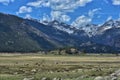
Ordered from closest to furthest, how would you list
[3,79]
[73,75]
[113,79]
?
[113,79]
[3,79]
[73,75]

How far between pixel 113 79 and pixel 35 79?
20832 mm

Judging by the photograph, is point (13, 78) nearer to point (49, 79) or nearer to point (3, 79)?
point (3, 79)

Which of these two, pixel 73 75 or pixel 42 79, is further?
pixel 73 75

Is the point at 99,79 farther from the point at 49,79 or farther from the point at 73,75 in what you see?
the point at 73,75

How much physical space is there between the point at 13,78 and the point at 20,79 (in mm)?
1583

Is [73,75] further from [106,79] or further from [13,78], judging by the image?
[106,79]

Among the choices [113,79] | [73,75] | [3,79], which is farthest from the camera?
[73,75]

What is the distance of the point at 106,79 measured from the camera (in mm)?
49156

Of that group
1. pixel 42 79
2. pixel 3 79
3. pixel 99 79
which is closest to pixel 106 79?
pixel 99 79

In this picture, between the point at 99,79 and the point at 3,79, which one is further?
the point at 3,79

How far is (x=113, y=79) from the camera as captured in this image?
47.3 m

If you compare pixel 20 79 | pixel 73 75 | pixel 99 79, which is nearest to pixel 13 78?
pixel 20 79

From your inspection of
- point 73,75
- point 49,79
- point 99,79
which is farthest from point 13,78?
point 99,79

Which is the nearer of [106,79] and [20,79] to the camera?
[106,79]
